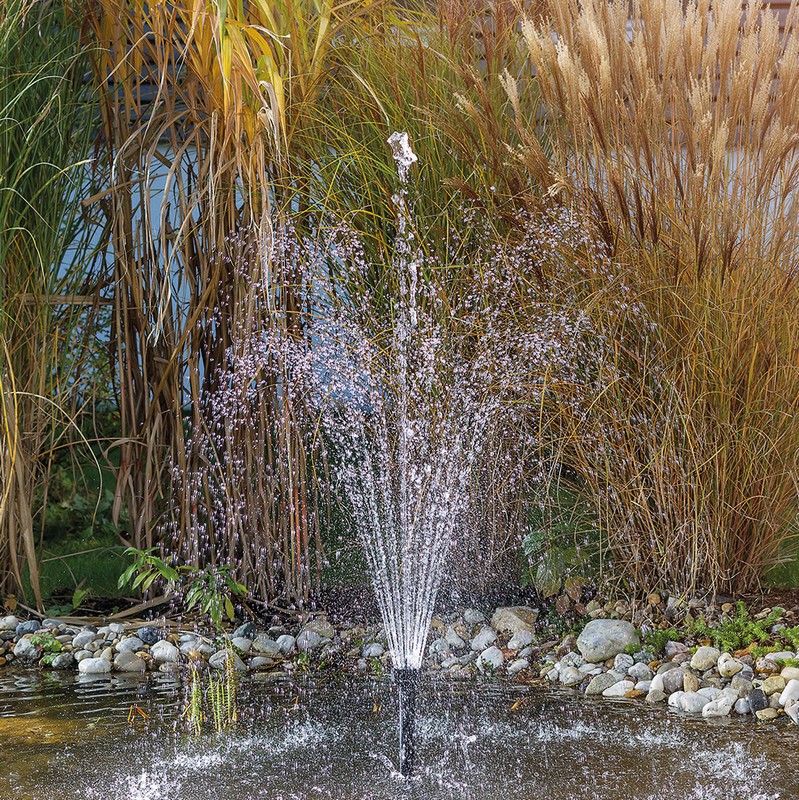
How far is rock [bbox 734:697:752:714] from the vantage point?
8.49ft

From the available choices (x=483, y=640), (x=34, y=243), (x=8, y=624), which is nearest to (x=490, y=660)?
(x=483, y=640)

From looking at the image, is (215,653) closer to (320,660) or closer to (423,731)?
(320,660)

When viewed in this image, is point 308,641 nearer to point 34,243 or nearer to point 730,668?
point 730,668

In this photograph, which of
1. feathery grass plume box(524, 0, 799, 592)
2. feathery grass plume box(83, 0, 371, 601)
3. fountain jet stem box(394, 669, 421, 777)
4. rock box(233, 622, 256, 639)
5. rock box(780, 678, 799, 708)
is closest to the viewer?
fountain jet stem box(394, 669, 421, 777)

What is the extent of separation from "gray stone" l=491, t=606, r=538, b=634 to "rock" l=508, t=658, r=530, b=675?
0.67ft

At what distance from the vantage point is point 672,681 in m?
2.77

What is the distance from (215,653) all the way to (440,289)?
1322 millimetres

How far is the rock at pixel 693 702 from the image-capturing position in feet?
8.63

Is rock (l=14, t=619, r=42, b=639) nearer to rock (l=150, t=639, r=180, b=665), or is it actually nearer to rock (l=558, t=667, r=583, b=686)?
rock (l=150, t=639, r=180, b=665)

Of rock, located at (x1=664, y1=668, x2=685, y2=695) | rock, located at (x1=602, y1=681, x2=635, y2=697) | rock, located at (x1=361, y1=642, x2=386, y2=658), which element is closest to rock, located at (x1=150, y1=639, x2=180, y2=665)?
rock, located at (x1=361, y1=642, x2=386, y2=658)

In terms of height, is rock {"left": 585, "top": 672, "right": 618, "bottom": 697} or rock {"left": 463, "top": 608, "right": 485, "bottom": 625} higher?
rock {"left": 463, "top": 608, "right": 485, "bottom": 625}

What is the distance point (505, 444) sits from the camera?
3354 mm

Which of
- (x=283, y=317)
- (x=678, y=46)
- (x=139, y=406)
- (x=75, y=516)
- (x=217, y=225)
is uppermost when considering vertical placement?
(x=678, y=46)

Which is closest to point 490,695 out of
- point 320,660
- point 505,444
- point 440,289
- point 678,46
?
point 320,660
